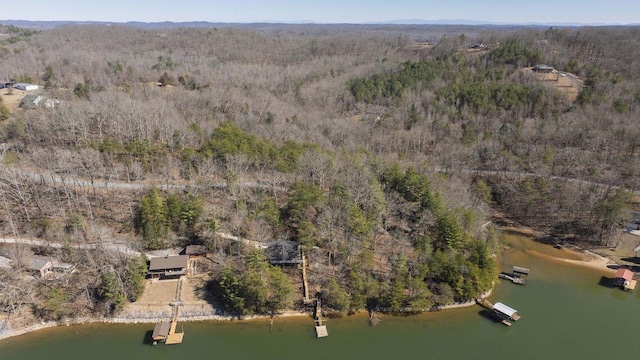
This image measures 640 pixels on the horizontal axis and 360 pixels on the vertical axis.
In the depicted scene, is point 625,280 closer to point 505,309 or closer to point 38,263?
point 505,309

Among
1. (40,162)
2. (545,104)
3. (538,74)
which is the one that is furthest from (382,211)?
(538,74)

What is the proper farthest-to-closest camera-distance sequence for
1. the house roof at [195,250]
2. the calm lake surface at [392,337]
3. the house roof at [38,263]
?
the house roof at [195,250] → the house roof at [38,263] → the calm lake surface at [392,337]

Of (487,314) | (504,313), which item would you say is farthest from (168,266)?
(504,313)

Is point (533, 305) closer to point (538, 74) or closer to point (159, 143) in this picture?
point (159, 143)

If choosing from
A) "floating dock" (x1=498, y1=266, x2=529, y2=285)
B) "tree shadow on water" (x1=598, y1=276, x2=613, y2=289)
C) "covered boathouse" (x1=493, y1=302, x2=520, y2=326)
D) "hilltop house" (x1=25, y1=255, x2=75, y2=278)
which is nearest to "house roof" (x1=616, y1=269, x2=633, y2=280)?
"tree shadow on water" (x1=598, y1=276, x2=613, y2=289)

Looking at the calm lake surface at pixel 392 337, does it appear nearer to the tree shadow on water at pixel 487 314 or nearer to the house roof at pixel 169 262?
the tree shadow on water at pixel 487 314

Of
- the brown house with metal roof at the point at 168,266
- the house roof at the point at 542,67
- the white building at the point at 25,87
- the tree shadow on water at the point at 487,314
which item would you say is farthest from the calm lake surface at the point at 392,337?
the house roof at the point at 542,67

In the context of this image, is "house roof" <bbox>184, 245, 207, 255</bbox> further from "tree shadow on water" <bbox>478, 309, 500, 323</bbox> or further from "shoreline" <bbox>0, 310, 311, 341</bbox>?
"tree shadow on water" <bbox>478, 309, 500, 323</bbox>
